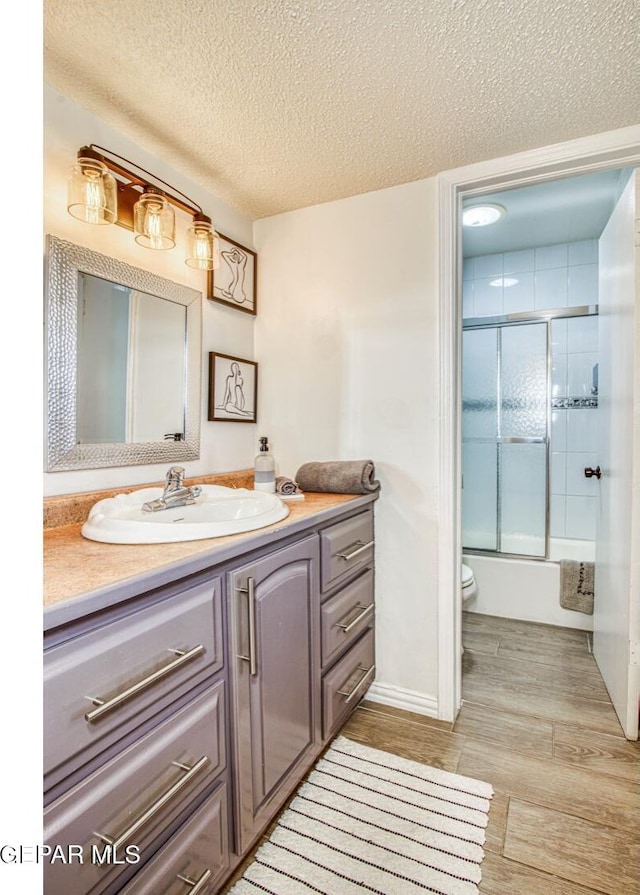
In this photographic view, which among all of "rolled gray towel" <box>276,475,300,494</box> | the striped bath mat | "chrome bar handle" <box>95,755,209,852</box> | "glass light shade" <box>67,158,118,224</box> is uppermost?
"glass light shade" <box>67,158,118,224</box>

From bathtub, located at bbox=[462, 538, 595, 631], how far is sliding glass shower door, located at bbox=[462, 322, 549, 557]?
0.23m

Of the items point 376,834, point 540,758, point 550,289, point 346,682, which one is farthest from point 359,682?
point 550,289

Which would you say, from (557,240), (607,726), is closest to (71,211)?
(607,726)

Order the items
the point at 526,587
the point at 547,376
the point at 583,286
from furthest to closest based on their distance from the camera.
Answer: the point at 547,376, the point at 583,286, the point at 526,587

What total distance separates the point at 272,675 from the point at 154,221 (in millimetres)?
1422

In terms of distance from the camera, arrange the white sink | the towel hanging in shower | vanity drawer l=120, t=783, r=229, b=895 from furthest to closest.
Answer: the towel hanging in shower → the white sink → vanity drawer l=120, t=783, r=229, b=895

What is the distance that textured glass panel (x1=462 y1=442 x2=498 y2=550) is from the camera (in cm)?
315

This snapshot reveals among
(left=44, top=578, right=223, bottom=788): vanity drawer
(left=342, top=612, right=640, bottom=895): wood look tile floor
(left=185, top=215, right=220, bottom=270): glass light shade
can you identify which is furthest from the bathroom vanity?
(left=185, top=215, right=220, bottom=270): glass light shade

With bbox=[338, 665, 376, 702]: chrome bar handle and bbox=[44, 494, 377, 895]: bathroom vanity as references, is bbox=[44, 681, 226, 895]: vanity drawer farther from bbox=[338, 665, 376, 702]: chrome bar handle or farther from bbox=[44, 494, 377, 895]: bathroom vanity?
bbox=[338, 665, 376, 702]: chrome bar handle

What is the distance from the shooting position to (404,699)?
1.89 metres

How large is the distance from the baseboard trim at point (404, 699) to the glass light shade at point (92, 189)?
2001 millimetres

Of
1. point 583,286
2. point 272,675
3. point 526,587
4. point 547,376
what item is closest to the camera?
point 272,675

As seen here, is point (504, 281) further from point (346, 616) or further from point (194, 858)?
point (194, 858)

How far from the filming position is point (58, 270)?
51.2 inches
